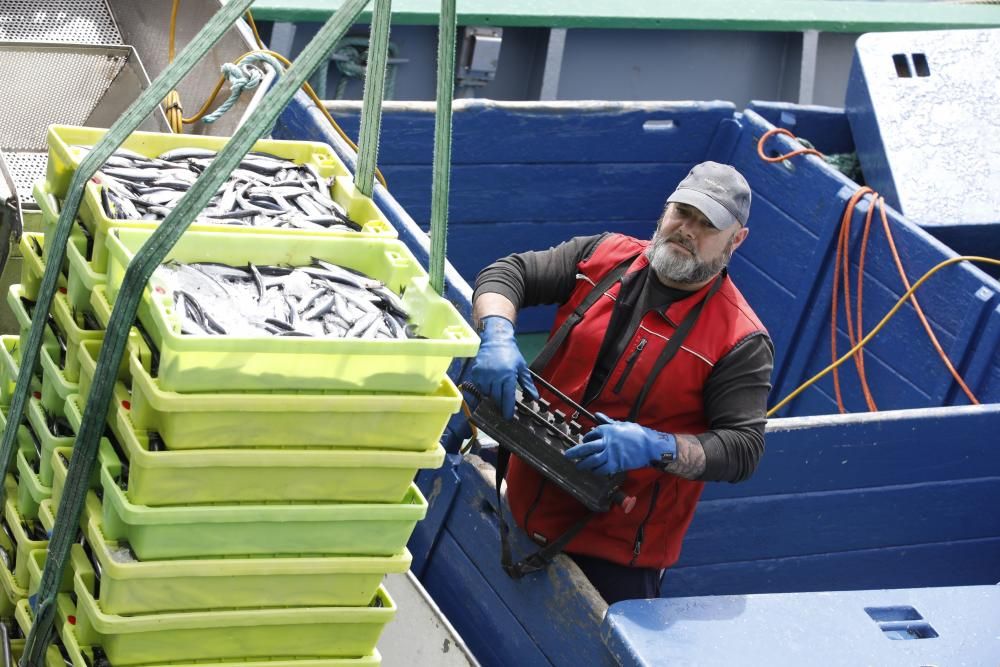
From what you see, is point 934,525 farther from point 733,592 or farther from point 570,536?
point 570,536

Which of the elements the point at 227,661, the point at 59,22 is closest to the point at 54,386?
the point at 227,661

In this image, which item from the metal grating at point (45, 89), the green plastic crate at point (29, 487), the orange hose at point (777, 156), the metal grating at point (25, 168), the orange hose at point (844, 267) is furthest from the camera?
the orange hose at point (777, 156)

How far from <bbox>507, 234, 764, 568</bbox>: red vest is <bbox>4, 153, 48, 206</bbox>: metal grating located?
2.42 meters

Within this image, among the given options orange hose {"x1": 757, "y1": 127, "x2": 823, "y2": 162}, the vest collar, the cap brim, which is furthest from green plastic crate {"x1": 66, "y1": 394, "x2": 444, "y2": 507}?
orange hose {"x1": 757, "y1": 127, "x2": 823, "y2": 162}

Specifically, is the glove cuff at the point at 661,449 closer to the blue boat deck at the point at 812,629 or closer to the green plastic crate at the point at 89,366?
the blue boat deck at the point at 812,629

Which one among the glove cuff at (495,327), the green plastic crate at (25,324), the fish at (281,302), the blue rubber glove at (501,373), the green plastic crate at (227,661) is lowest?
the green plastic crate at (227,661)

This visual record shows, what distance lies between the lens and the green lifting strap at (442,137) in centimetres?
329

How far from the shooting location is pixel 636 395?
4.14 metres

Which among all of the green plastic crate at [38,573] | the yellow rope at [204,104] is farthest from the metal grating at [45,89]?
the green plastic crate at [38,573]

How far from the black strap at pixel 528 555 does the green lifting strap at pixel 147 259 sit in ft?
4.29

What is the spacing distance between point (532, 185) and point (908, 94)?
2.04m

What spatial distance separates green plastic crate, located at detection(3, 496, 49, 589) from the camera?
385 cm

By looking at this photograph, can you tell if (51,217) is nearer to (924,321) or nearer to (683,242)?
(683,242)

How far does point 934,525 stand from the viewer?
5445 millimetres
